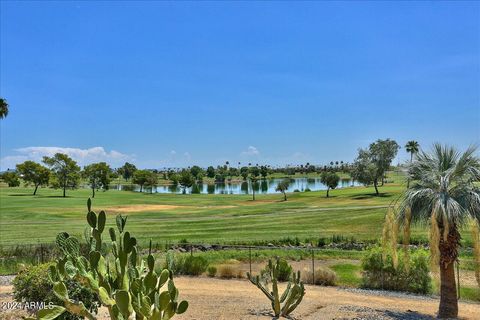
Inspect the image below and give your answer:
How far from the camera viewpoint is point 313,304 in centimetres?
1508

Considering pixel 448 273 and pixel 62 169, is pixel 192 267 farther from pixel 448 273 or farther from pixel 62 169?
pixel 62 169

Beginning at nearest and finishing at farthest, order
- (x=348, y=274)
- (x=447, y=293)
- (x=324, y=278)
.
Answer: (x=447, y=293)
(x=324, y=278)
(x=348, y=274)

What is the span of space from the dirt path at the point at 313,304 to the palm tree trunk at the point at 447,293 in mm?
631

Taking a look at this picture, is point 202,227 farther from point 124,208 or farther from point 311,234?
point 124,208

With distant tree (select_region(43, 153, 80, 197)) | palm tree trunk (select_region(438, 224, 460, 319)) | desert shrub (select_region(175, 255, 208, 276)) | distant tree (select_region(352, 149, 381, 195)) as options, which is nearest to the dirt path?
palm tree trunk (select_region(438, 224, 460, 319))

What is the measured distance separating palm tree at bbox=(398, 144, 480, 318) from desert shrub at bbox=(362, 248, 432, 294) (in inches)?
190

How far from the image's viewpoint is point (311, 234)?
37125 millimetres

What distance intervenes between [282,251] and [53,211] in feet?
137

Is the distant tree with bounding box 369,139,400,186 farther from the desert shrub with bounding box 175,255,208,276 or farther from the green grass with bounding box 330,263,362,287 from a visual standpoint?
the desert shrub with bounding box 175,255,208,276

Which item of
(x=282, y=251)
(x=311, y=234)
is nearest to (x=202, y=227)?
(x=311, y=234)

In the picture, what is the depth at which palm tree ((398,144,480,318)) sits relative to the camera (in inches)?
482

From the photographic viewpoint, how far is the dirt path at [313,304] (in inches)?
527

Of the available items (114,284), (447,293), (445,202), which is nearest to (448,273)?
(447,293)

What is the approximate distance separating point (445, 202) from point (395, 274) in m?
7.22
